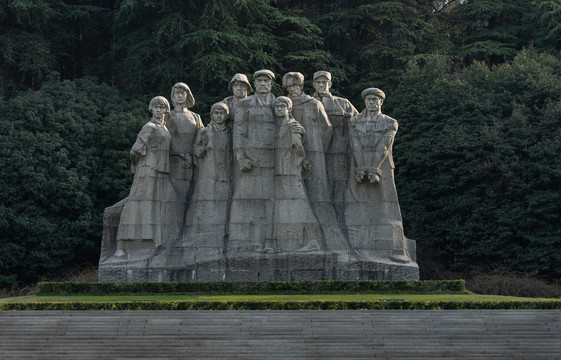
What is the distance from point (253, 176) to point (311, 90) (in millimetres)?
13672

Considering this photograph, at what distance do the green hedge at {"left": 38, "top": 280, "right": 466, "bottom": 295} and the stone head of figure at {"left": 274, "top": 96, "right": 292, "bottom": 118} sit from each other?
14.7 ft

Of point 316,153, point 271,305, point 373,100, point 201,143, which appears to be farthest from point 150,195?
point 271,305

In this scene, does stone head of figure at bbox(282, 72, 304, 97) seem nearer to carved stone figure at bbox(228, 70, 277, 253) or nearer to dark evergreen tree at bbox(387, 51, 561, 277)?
carved stone figure at bbox(228, 70, 277, 253)

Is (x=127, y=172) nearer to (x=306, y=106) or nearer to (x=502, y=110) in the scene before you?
(x=306, y=106)

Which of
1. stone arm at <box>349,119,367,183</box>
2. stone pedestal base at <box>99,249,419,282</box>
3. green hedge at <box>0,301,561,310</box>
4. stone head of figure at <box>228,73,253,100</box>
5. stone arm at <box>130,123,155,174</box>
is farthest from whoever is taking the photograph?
stone head of figure at <box>228,73,253,100</box>

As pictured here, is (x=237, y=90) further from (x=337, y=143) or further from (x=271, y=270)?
(x=271, y=270)

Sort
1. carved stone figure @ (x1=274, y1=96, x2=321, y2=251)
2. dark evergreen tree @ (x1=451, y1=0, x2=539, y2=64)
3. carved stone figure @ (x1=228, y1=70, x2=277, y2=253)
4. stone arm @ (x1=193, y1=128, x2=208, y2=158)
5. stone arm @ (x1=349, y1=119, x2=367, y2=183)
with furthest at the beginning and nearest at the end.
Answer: dark evergreen tree @ (x1=451, y1=0, x2=539, y2=64), stone arm @ (x1=193, y1=128, x2=208, y2=158), stone arm @ (x1=349, y1=119, x2=367, y2=183), carved stone figure @ (x1=228, y1=70, x2=277, y2=253), carved stone figure @ (x1=274, y1=96, x2=321, y2=251)

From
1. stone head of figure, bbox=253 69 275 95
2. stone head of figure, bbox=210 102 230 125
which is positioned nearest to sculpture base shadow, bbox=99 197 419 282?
stone head of figure, bbox=210 102 230 125

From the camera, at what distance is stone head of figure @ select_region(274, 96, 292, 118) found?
2142 centimetres

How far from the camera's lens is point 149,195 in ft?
70.8

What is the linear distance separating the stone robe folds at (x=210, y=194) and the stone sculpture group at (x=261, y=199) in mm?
26

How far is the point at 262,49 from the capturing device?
115 feet

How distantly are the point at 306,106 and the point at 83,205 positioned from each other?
33.1ft

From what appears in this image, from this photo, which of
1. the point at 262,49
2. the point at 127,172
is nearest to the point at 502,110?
the point at 262,49
